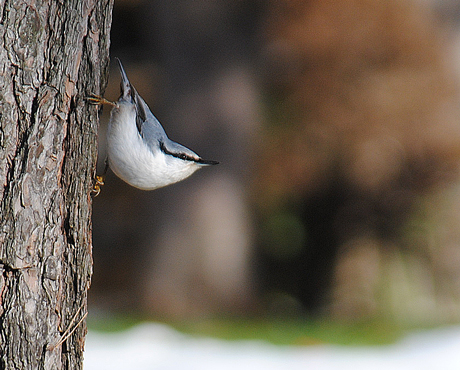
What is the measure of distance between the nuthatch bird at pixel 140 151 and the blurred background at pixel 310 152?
3.51 meters

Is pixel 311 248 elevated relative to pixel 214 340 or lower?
elevated

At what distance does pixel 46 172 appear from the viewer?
156cm

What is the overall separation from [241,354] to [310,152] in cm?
273

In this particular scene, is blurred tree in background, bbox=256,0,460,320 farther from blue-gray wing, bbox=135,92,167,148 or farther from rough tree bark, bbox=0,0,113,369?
rough tree bark, bbox=0,0,113,369

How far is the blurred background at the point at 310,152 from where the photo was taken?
18.7ft

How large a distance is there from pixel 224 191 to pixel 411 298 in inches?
90.4

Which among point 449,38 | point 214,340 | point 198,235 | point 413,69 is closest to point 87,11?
point 214,340

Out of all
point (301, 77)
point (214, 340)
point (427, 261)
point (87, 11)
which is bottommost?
point (214, 340)

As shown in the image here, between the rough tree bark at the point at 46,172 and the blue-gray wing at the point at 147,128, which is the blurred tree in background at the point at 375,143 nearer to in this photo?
the blue-gray wing at the point at 147,128

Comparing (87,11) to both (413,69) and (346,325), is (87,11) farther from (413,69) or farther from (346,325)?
(413,69)

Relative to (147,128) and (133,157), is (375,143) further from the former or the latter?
(133,157)

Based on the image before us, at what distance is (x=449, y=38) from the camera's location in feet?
20.2

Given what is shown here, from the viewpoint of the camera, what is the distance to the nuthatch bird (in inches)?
73.6

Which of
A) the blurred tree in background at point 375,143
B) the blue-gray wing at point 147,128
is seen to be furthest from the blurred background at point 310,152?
the blue-gray wing at point 147,128
